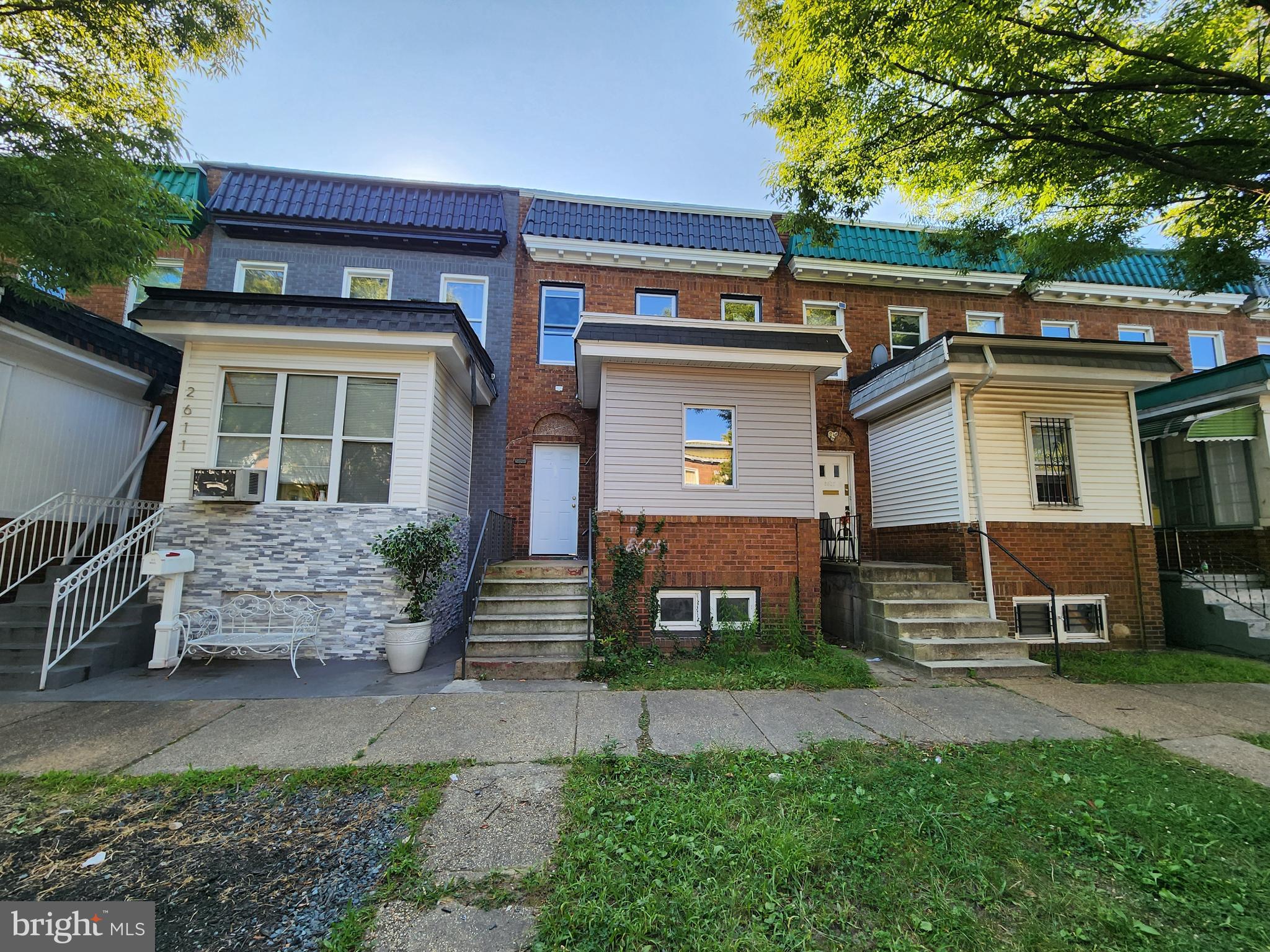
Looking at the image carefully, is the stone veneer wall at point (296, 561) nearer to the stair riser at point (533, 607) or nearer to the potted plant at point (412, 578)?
the potted plant at point (412, 578)

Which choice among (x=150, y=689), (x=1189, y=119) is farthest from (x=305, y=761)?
(x=1189, y=119)

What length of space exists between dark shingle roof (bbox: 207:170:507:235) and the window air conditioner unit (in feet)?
19.0

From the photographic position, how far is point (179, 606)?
Result: 6289 millimetres

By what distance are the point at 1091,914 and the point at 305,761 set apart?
4.86 meters

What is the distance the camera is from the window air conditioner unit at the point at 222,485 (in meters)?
6.50

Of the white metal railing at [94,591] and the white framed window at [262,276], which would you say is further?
the white framed window at [262,276]

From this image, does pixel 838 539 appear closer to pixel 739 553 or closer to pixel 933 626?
pixel 933 626

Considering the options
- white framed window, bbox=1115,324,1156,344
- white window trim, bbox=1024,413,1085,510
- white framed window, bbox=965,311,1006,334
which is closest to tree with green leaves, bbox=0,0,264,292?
white window trim, bbox=1024,413,1085,510

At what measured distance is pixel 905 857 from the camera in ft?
8.62

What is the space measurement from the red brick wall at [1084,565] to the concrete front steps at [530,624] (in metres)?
5.99

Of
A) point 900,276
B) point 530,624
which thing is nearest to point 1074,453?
point 900,276

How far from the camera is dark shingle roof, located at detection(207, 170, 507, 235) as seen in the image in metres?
9.52

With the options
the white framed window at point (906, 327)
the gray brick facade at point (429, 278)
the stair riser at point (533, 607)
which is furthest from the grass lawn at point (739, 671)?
the white framed window at point (906, 327)

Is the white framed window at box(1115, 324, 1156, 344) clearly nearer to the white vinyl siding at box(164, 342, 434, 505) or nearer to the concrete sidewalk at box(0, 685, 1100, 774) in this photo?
the concrete sidewalk at box(0, 685, 1100, 774)
